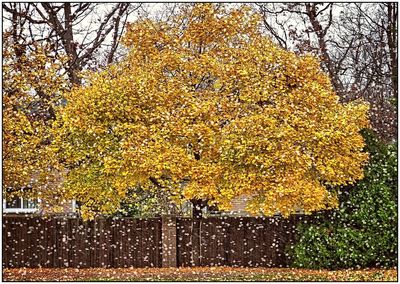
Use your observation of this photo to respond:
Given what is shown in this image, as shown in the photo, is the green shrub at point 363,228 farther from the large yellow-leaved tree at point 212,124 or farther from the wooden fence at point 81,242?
the wooden fence at point 81,242

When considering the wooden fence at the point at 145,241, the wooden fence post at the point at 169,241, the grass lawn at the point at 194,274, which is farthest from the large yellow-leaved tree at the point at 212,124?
the grass lawn at the point at 194,274

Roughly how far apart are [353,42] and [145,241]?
1158cm

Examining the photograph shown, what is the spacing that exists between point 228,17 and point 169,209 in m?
5.59

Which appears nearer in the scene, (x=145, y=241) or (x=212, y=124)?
(x=212, y=124)

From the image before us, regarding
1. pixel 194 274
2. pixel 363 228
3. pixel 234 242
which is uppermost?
pixel 363 228

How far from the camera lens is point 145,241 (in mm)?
16625

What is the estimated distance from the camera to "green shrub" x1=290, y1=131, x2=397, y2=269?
1475cm

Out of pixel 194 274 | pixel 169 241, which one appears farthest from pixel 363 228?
pixel 169 241

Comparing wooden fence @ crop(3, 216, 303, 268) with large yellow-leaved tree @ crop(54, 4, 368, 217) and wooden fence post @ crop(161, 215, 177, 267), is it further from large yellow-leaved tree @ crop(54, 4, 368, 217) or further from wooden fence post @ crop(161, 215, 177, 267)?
large yellow-leaved tree @ crop(54, 4, 368, 217)

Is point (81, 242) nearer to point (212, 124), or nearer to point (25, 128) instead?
point (25, 128)

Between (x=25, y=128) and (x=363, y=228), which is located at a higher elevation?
(x=25, y=128)

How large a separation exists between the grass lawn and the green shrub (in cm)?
28

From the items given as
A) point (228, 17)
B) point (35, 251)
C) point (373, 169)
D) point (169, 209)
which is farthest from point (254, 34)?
point (35, 251)

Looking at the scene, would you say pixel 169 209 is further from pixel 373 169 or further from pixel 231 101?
pixel 373 169
